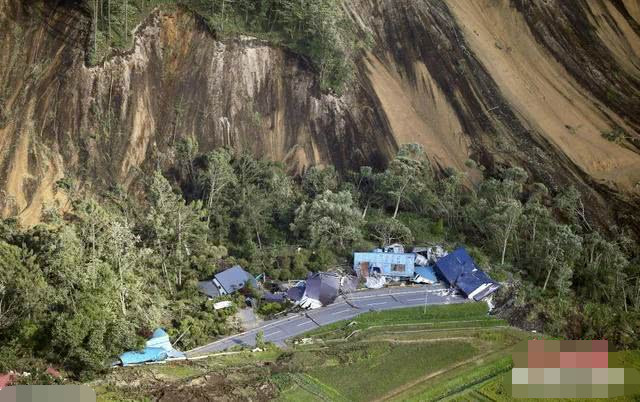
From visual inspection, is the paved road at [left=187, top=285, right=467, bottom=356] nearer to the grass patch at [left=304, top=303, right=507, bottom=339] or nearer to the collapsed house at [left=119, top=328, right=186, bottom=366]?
the grass patch at [left=304, top=303, right=507, bottom=339]

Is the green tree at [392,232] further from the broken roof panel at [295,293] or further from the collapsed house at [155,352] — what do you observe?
the collapsed house at [155,352]

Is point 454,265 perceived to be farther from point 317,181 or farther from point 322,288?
point 317,181

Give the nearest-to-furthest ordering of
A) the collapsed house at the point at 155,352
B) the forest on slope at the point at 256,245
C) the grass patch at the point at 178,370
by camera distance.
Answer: the forest on slope at the point at 256,245, the grass patch at the point at 178,370, the collapsed house at the point at 155,352

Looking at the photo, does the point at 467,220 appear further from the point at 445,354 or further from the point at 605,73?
the point at 605,73

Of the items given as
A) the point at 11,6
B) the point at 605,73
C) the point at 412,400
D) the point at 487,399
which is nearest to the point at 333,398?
the point at 412,400

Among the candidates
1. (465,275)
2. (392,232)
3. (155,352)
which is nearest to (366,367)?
(155,352)

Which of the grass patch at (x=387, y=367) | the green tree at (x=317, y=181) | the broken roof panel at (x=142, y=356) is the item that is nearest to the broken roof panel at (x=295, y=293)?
the grass patch at (x=387, y=367)
